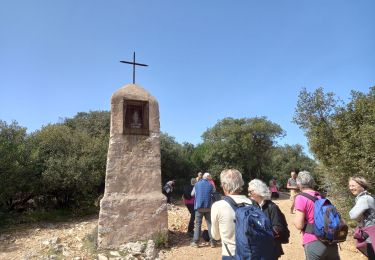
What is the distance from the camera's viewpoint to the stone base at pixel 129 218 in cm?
804

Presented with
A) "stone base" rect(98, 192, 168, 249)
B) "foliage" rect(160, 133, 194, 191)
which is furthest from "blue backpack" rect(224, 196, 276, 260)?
"foliage" rect(160, 133, 194, 191)

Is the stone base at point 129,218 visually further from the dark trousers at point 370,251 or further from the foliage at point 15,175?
the foliage at point 15,175

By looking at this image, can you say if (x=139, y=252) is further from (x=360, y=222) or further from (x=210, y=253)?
(x=360, y=222)

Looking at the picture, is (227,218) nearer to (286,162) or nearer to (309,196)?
(309,196)

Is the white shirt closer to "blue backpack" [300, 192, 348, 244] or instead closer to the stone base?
"blue backpack" [300, 192, 348, 244]

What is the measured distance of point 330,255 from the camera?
3824 millimetres

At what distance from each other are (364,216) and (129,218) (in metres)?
5.67

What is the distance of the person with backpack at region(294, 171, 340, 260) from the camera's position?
3.82 meters

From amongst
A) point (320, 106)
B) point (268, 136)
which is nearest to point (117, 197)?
point (320, 106)

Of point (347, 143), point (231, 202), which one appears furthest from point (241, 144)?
point (231, 202)

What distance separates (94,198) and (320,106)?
12.3m

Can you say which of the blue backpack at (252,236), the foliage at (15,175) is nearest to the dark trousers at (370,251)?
the blue backpack at (252,236)

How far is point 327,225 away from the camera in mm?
3748

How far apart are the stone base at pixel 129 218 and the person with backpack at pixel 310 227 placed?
5.06m
